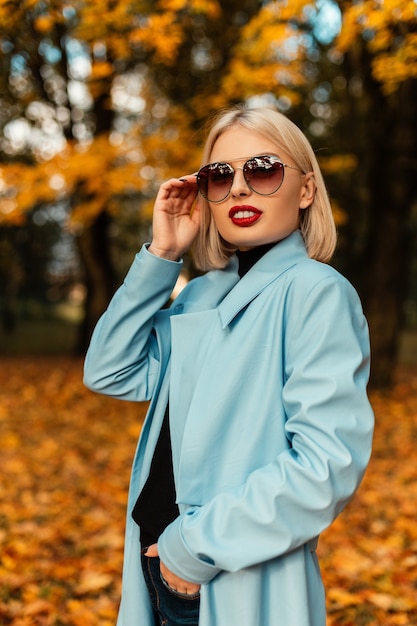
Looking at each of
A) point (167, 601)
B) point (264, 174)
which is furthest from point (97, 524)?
point (264, 174)

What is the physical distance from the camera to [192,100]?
8055mm

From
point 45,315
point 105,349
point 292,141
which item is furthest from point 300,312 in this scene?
point 45,315

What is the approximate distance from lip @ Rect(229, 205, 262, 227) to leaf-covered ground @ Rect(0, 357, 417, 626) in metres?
2.36

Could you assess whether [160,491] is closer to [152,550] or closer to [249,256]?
[152,550]

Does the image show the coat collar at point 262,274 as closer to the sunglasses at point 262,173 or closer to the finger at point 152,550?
the sunglasses at point 262,173

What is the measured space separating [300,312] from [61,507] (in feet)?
12.9

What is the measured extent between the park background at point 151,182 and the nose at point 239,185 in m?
0.79

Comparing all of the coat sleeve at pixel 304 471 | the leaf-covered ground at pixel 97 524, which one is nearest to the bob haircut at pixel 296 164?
the coat sleeve at pixel 304 471

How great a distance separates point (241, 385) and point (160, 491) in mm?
408

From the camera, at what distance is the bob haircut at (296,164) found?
4.96ft

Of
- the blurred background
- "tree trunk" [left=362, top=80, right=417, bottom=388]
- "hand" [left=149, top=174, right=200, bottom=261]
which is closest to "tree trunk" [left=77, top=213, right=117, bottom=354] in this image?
the blurred background

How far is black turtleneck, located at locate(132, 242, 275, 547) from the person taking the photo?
60.8 inches

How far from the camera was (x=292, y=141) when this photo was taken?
1521 mm

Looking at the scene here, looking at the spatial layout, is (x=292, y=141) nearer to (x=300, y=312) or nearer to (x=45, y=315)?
(x=300, y=312)
